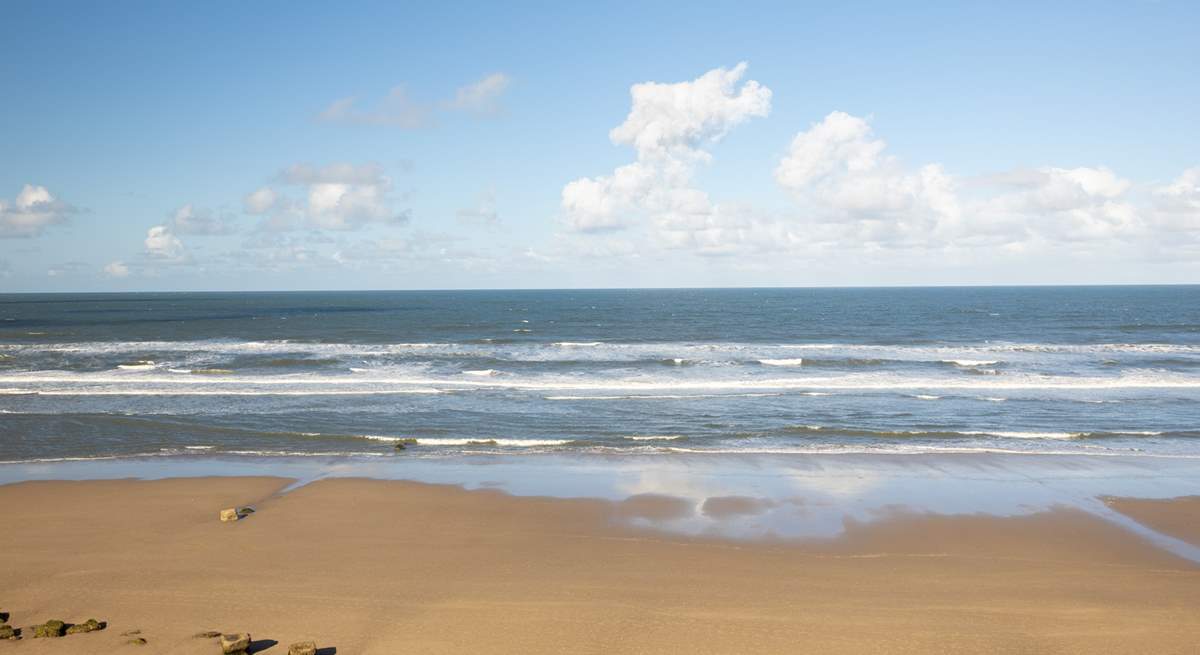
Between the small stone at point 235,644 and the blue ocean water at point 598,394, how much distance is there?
1034cm

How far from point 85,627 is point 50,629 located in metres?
0.31

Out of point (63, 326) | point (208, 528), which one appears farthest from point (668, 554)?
point (63, 326)

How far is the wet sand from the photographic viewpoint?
318 inches

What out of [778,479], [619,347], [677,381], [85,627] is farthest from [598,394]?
[85,627]

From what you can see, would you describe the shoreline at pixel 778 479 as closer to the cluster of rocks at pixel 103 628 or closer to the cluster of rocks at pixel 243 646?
the cluster of rocks at pixel 243 646

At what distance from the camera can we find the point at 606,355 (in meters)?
41.3

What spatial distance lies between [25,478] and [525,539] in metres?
11.1

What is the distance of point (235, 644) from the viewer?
7508 millimetres

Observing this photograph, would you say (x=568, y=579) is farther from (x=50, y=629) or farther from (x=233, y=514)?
(x=233, y=514)

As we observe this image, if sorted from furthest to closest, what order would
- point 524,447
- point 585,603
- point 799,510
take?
point 524,447 → point 799,510 → point 585,603

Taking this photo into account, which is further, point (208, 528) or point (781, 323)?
point (781, 323)

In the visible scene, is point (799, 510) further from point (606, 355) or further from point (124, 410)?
point (606, 355)

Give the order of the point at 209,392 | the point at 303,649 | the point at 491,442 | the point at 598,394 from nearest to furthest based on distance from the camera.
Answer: the point at 303,649 → the point at 491,442 → the point at 598,394 → the point at 209,392

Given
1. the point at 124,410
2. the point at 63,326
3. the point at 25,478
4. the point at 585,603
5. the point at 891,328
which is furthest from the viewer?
the point at 63,326
